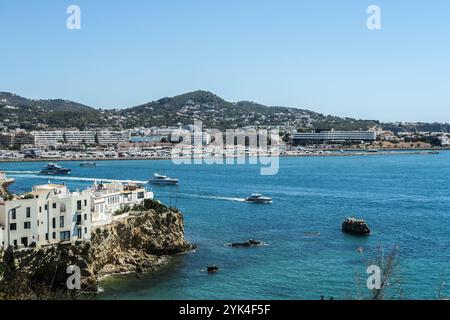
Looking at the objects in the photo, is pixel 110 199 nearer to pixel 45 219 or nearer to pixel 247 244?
pixel 45 219

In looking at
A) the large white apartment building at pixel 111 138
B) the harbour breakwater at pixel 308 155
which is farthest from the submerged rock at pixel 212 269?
the large white apartment building at pixel 111 138

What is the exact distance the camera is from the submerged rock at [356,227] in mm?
18281

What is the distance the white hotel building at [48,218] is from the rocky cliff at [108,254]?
35 centimetres

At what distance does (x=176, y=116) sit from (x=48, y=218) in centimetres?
10283

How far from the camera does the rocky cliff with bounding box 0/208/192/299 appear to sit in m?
10.6

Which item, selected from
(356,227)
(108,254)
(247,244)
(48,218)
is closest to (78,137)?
(356,227)

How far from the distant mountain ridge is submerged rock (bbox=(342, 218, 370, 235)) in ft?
244

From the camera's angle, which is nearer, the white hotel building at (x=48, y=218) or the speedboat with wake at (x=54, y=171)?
the white hotel building at (x=48, y=218)

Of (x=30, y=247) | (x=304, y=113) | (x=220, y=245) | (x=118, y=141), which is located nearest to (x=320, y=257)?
(x=220, y=245)

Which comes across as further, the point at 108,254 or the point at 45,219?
the point at 108,254

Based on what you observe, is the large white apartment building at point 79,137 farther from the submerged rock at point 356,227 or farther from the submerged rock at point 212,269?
the submerged rock at point 212,269

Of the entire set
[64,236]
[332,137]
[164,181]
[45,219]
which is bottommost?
[164,181]

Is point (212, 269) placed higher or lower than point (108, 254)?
lower

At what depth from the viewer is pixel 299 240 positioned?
1688 centimetres
